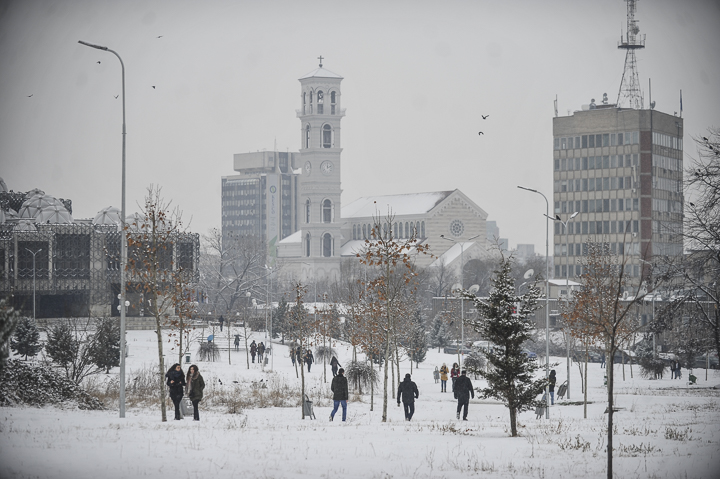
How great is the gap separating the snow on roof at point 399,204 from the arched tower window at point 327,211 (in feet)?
21.8

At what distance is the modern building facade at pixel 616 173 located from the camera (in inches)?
3875

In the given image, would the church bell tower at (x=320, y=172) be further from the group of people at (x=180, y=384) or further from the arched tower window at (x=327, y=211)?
the group of people at (x=180, y=384)

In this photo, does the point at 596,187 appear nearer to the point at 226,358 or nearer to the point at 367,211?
the point at 367,211

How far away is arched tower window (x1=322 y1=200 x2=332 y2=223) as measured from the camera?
126 meters

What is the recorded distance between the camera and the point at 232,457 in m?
14.9

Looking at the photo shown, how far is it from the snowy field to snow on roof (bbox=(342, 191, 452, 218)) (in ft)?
335

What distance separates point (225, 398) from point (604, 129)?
79156mm

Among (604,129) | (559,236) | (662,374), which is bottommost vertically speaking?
(662,374)

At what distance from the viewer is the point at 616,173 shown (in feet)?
326

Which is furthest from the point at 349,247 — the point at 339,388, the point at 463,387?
the point at 339,388

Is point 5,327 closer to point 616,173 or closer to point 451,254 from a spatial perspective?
point 616,173

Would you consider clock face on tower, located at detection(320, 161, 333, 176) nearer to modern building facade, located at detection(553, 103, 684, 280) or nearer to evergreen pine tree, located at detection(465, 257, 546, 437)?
modern building facade, located at detection(553, 103, 684, 280)

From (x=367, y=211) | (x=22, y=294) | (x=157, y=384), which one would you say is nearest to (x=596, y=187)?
(x=367, y=211)

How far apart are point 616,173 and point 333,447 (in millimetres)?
88828
